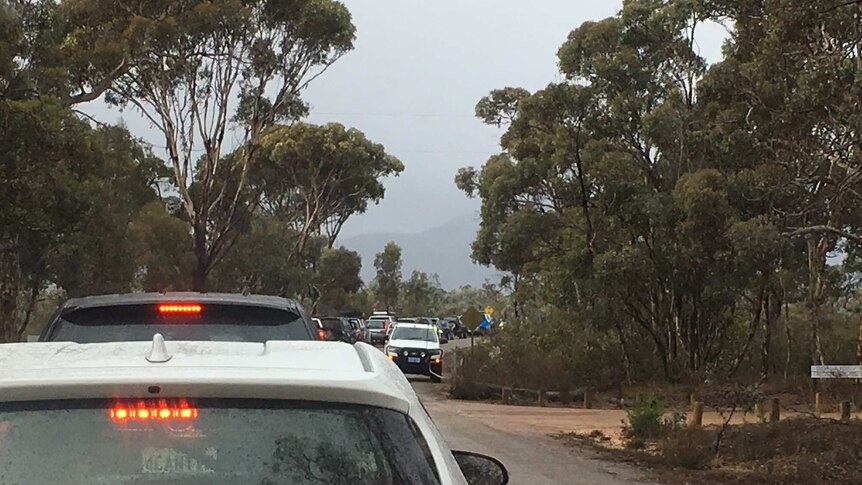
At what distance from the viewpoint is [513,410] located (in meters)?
24.1

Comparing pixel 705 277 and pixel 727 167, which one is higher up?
pixel 727 167

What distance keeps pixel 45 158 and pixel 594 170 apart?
12484 millimetres

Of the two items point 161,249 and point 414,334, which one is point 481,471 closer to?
point 414,334

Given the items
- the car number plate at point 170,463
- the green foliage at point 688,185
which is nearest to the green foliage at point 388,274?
the green foliage at point 688,185

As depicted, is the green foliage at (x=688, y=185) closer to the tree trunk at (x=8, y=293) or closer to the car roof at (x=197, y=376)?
the car roof at (x=197, y=376)

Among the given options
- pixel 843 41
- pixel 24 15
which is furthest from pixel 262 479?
pixel 24 15

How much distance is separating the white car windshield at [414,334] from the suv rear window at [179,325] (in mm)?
25538

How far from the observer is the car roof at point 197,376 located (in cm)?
312

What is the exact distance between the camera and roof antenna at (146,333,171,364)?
135 inches

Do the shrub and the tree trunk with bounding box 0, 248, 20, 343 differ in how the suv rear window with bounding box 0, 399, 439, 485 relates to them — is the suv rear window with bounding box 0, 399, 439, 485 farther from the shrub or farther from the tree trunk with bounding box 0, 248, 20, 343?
the tree trunk with bounding box 0, 248, 20, 343

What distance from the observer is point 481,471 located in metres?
4.66

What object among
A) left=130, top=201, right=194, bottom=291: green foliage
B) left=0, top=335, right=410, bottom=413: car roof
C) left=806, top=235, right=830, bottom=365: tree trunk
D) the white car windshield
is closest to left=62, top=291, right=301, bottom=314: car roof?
left=0, top=335, right=410, bottom=413: car roof

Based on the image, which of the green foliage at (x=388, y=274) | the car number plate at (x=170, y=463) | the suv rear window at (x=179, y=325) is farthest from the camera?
the green foliage at (x=388, y=274)

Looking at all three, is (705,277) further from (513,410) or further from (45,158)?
(45,158)
